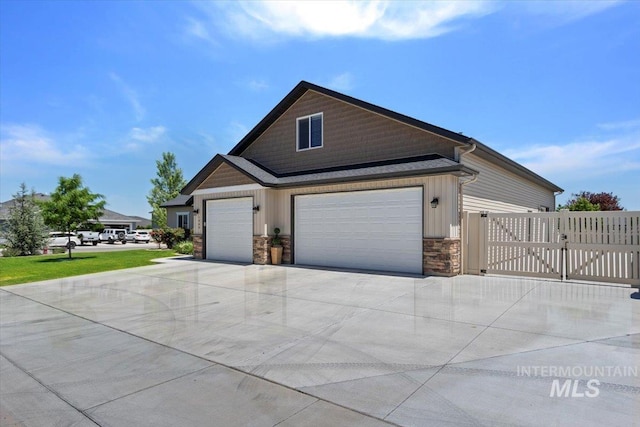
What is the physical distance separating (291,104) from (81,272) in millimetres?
10607

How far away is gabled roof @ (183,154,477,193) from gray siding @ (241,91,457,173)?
16.3 inches

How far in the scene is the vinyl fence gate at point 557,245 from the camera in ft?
28.0

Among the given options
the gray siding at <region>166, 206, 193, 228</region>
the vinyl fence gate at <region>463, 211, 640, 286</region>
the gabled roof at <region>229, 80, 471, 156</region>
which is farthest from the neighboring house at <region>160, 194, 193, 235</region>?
the vinyl fence gate at <region>463, 211, 640, 286</region>

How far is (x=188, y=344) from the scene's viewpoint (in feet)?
15.7

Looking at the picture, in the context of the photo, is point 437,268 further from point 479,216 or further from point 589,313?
point 589,313

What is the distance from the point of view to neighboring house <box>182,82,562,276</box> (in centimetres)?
1048

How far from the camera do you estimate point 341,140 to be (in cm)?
1368

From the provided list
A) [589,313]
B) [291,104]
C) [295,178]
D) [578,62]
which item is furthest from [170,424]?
[578,62]

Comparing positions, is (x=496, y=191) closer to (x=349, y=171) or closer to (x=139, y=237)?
(x=349, y=171)

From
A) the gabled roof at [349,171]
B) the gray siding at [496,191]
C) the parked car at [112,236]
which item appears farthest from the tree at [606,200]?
the parked car at [112,236]

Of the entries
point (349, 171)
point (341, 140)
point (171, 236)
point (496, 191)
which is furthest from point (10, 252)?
point (496, 191)

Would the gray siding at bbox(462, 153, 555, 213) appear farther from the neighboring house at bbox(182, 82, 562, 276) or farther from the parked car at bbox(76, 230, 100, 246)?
the parked car at bbox(76, 230, 100, 246)

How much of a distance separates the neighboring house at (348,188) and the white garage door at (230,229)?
1.8 inches

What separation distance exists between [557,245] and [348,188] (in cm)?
642
